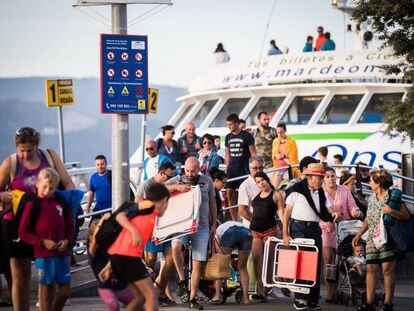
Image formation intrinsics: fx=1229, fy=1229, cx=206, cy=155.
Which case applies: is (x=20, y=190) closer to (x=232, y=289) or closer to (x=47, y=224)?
(x=47, y=224)

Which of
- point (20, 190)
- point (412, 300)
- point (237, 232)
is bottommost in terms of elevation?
point (412, 300)

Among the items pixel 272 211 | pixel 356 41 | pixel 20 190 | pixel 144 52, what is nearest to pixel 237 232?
pixel 272 211

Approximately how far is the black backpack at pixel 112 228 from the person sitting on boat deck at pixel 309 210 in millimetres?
4333

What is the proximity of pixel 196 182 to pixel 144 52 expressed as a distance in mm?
1641

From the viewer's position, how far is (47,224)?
412 inches

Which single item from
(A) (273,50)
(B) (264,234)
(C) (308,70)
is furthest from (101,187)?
(A) (273,50)

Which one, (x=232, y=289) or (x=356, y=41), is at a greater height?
(x=356, y=41)

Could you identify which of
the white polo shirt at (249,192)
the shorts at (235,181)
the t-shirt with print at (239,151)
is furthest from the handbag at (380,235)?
the t-shirt with print at (239,151)

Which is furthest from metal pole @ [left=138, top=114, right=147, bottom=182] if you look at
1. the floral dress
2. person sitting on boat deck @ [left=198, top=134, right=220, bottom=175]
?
the floral dress

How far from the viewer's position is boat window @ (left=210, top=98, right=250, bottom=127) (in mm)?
27422

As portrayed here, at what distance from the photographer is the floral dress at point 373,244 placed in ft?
44.1

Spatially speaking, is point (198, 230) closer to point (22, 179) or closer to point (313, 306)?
point (313, 306)

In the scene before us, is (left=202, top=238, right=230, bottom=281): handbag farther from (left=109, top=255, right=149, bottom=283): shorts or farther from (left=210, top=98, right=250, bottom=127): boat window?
(left=210, top=98, right=250, bottom=127): boat window

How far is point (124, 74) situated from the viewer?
13.5 m
